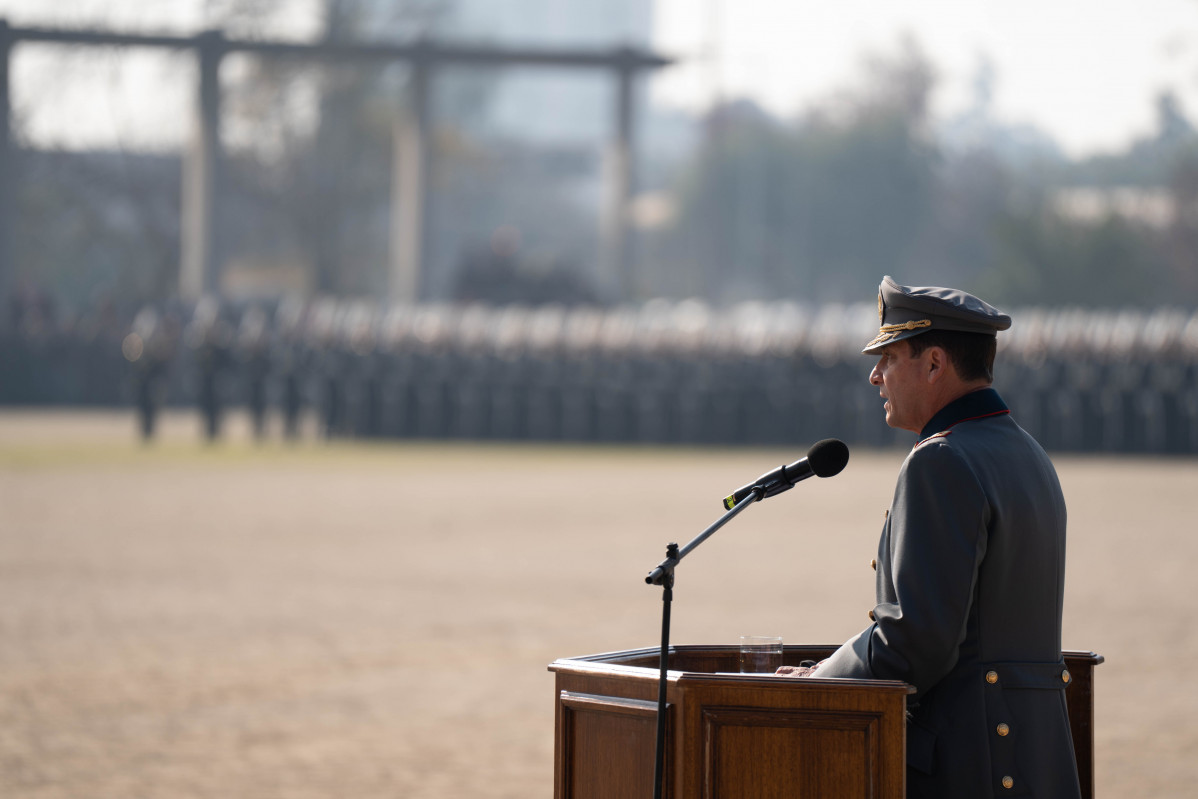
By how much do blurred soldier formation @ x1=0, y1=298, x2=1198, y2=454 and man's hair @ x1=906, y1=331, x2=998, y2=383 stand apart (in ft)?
74.6

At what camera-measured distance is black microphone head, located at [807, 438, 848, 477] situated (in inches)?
114

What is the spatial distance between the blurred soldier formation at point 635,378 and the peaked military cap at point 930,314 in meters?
22.7

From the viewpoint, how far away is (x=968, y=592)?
2.72 meters

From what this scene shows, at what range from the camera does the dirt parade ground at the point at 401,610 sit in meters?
6.11

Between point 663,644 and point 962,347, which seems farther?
point 962,347

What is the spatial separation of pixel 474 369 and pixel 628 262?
15.8m

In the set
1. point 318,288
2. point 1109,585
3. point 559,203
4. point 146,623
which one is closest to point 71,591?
point 146,623

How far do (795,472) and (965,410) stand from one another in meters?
0.30

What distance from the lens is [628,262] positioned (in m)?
43.4

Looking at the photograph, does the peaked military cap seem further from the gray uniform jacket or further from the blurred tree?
the blurred tree

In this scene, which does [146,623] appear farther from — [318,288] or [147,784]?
[318,288]

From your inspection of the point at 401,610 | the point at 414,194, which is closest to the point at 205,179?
the point at 414,194

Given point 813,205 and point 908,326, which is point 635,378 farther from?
point 813,205

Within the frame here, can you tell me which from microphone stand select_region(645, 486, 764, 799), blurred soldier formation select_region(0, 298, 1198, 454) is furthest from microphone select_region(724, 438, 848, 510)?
blurred soldier formation select_region(0, 298, 1198, 454)
